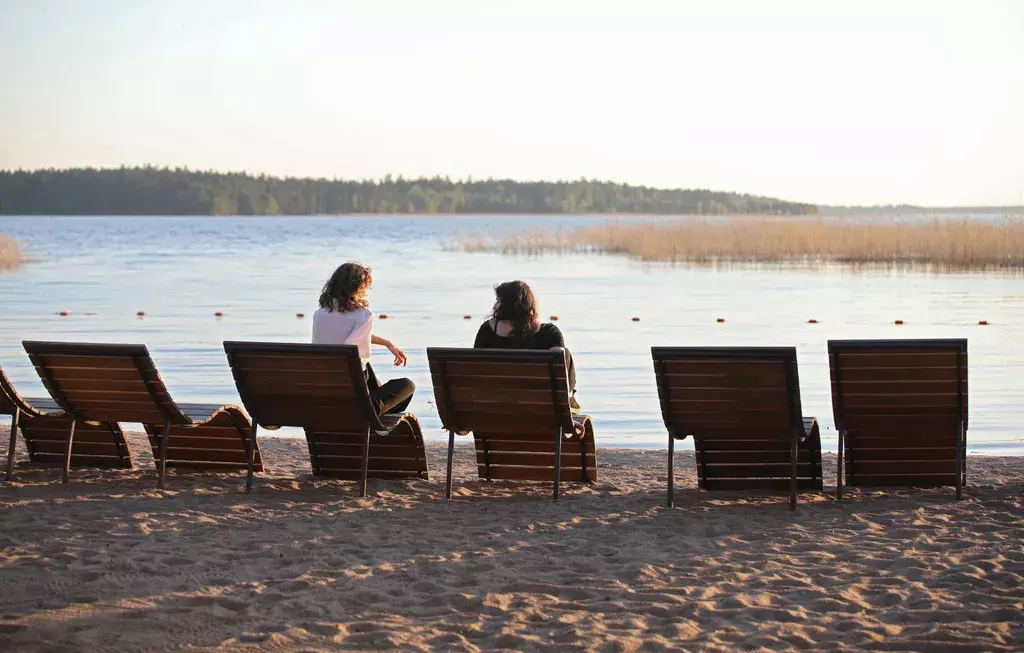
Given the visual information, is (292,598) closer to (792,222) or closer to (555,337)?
(555,337)

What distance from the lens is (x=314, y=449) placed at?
23.7ft

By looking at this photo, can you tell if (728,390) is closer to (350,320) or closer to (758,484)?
(758,484)

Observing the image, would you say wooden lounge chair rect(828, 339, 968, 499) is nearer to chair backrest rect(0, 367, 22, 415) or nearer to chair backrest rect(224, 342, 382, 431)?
chair backrest rect(224, 342, 382, 431)

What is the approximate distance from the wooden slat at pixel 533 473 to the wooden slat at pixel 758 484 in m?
0.63

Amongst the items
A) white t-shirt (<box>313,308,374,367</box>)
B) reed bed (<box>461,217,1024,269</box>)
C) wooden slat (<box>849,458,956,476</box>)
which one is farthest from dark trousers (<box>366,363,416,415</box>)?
reed bed (<box>461,217,1024,269</box>)

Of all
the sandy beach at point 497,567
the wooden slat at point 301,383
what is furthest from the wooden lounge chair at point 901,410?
the wooden slat at point 301,383

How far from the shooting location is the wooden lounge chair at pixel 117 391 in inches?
259

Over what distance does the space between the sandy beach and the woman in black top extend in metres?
0.75

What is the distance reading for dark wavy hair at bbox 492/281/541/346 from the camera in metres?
6.93

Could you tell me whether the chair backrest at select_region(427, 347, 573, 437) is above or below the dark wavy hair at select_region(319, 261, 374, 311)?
below

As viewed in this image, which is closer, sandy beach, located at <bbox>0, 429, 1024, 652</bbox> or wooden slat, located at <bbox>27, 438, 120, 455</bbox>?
sandy beach, located at <bbox>0, 429, 1024, 652</bbox>

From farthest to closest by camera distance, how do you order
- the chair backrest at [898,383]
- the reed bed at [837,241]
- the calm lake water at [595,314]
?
the reed bed at [837,241]
the calm lake water at [595,314]
the chair backrest at [898,383]

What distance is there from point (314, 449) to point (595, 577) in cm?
257

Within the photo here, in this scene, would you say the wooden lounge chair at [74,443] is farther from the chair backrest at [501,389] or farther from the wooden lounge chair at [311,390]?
the chair backrest at [501,389]
